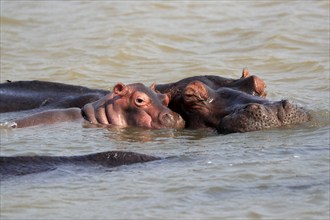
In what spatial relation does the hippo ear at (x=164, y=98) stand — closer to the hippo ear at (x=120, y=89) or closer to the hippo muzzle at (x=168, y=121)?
the hippo muzzle at (x=168, y=121)

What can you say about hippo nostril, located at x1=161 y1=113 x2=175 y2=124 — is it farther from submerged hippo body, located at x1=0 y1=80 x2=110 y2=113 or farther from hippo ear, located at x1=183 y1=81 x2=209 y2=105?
submerged hippo body, located at x1=0 y1=80 x2=110 y2=113

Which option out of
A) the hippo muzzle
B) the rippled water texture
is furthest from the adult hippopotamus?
the rippled water texture

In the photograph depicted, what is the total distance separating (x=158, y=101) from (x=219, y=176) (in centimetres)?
216

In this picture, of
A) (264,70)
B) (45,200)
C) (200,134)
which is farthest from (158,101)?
(264,70)

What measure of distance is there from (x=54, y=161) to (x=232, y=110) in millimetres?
2189

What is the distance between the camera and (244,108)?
8.23m

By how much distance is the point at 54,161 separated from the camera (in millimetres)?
6680

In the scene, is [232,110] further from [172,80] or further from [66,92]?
[172,80]

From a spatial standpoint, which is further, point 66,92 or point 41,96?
point 66,92

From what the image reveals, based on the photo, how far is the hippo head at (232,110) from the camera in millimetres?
8203

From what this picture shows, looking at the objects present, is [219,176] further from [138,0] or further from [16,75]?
[138,0]

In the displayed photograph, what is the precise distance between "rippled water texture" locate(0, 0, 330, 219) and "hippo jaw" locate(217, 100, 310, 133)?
4.2 inches

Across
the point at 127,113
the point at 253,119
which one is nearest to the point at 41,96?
the point at 127,113

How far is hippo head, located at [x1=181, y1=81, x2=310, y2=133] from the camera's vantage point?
820cm
